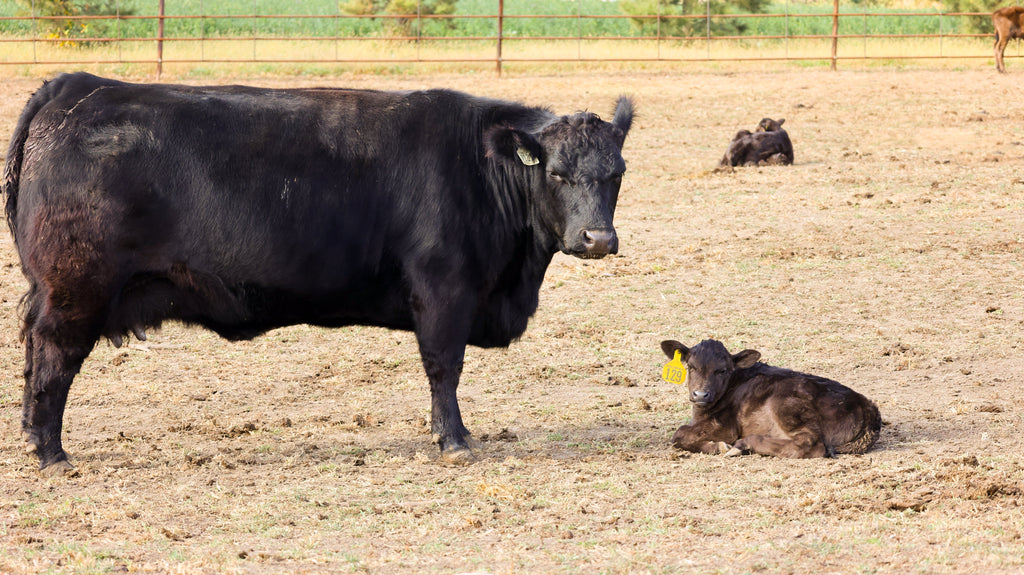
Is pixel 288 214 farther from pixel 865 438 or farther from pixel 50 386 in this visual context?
pixel 865 438

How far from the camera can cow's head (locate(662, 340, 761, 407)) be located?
652 cm

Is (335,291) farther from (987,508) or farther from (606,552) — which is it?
(987,508)

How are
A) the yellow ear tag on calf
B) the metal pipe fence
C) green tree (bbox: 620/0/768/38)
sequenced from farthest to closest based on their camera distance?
green tree (bbox: 620/0/768/38), the metal pipe fence, the yellow ear tag on calf

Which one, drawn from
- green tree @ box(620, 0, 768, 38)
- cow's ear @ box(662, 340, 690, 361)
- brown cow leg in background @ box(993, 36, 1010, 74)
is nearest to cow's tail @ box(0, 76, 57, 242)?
cow's ear @ box(662, 340, 690, 361)

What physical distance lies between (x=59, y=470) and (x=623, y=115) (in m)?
3.58

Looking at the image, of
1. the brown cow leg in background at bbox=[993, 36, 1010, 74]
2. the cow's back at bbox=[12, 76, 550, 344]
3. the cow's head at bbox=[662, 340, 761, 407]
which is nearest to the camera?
the cow's back at bbox=[12, 76, 550, 344]

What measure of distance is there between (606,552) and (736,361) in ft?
7.08

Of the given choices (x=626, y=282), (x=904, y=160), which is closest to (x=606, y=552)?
(x=626, y=282)

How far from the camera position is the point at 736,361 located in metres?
6.67

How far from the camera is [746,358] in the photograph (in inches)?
261

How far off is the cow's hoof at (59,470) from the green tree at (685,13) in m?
31.3

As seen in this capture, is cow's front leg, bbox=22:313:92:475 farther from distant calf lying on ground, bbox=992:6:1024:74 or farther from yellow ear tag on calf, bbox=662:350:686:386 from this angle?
distant calf lying on ground, bbox=992:6:1024:74

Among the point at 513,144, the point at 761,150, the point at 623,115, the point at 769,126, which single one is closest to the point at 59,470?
the point at 513,144

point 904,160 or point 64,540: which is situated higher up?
point 904,160
